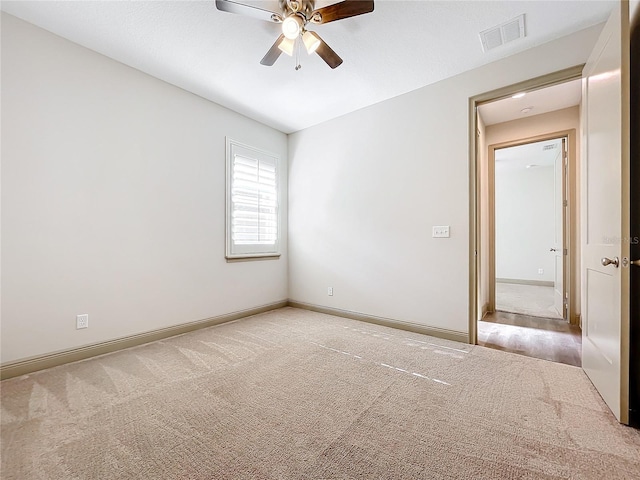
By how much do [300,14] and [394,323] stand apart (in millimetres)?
3236

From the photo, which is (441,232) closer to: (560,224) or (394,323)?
(394,323)

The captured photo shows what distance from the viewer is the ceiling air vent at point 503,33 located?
7.45 feet

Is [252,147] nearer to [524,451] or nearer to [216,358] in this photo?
[216,358]

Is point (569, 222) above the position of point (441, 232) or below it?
above

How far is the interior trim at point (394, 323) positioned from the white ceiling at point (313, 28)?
9.23 ft

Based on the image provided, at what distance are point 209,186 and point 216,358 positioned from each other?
2.09 metres

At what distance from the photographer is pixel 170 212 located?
10.4 ft

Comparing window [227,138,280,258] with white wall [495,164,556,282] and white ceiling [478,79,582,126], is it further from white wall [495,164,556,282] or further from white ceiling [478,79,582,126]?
white wall [495,164,556,282]

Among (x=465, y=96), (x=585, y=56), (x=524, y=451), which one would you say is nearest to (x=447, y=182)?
(x=465, y=96)

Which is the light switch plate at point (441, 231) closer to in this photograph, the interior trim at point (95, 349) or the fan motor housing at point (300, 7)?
the fan motor housing at point (300, 7)

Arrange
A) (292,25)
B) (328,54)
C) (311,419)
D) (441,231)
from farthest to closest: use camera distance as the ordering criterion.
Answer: (441,231) < (328,54) < (292,25) < (311,419)

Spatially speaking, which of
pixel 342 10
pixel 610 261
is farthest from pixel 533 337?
pixel 342 10

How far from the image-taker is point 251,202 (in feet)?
13.4

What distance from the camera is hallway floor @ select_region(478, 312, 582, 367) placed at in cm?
270
